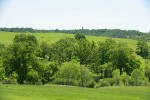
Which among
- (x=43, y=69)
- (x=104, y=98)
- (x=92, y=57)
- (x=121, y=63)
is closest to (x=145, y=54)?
(x=92, y=57)

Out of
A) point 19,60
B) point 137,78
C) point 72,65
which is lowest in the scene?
point 137,78

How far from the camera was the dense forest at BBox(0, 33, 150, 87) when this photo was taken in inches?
1668

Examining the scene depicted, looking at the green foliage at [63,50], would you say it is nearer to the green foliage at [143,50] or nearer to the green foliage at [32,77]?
the green foliage at [32,77]

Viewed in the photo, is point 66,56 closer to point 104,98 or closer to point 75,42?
point 75,42

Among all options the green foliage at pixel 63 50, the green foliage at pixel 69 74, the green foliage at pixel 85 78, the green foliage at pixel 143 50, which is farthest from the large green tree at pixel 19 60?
the green foliage at pixel 143 50

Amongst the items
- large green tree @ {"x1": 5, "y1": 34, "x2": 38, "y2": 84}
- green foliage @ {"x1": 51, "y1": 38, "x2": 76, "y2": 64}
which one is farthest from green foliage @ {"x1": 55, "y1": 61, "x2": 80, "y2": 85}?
green foliage @ {"x1": 51, "y1": 38, "x2": 76, "y2": 64}

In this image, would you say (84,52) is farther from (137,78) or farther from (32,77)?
(137,78)

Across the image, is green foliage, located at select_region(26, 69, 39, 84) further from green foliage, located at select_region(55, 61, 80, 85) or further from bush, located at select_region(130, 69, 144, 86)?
bush, located at select_region(130, 69, 144, 86)

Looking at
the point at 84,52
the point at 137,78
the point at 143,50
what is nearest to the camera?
the point at 137,78

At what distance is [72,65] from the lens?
4281 cm

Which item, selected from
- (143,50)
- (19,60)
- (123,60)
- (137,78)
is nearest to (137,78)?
(137,78)

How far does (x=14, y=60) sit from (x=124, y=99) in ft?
90.4

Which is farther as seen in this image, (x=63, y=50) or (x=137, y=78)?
(x=63, y=50)

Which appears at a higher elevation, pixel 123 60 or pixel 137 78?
pixel 123 60
